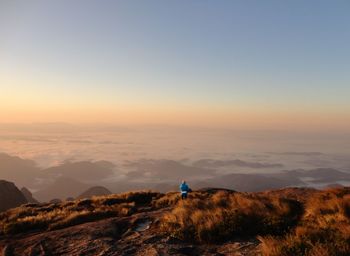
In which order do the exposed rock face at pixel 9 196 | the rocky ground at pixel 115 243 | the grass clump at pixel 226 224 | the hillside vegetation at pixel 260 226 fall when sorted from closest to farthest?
the hillside vegetation at pixel 260 226 < the rocky ground at pixel 115 243 < the grass clump at pixel 226 224 < the exposed rock face at pixel 9 196

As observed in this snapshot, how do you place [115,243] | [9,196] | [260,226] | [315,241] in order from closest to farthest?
1. [315,241]
2. [260,226]
3. [115,243]
4. [9,196]

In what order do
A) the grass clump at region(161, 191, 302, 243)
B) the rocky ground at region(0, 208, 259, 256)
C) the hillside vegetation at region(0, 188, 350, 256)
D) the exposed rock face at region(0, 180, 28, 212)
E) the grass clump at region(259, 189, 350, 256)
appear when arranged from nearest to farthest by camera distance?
the grass clump at region(259, 189, 350, 256) < the hillside vegetation at region(0, 188, 350, 256) < the rocky ground at region(0, 208, 259, 256) < the grass clump at region(161, 191, 302, 243) < the exposed rock face at region(0, 180, 28, 212)

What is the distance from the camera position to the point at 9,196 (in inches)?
4227

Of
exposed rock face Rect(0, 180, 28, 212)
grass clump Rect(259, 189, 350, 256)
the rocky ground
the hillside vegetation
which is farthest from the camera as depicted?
exposed rock face Rect(0, 180, 28, 212)

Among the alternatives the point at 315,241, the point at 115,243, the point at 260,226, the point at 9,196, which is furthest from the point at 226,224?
the point at 9,196

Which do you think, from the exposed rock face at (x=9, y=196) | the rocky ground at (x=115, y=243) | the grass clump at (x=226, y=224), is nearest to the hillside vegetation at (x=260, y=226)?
the grass clump at (x=226, y=224)

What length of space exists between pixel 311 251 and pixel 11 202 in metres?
115

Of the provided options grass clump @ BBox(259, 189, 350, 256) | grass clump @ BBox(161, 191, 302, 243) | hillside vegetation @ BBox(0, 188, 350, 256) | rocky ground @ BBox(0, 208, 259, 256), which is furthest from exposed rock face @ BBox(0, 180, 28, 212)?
grass clump @ BBox(259, 189, 350, 256)

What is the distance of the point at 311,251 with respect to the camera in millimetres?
8391

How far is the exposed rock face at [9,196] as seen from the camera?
343 ft

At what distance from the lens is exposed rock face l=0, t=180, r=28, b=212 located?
10469 cm

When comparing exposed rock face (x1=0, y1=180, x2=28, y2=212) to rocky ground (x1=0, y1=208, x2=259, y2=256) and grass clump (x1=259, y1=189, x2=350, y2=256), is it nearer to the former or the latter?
rocky ground (x1=0, y1=208, x2=259, y2=256)

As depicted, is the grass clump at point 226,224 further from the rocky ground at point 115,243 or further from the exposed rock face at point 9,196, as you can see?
the exposed rock face at point 9,196

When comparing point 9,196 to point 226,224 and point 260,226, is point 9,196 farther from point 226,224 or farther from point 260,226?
point 260,226
